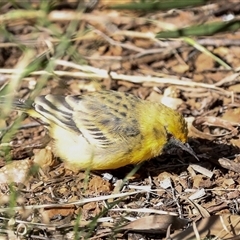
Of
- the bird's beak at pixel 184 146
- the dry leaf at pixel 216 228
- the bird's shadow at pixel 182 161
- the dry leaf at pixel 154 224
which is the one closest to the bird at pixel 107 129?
the bird's beak at pixel 184 146

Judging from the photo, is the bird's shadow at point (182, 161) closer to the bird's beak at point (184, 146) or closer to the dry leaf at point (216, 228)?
the bird's beak at point (184, 146)

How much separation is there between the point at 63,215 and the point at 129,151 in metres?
0.82

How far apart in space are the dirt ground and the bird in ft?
0.77

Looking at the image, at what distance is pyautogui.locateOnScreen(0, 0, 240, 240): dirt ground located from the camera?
4906 mm

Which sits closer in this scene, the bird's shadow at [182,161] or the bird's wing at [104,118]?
the bird's wing at [104,118]

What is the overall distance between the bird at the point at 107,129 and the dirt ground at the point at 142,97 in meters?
0.23

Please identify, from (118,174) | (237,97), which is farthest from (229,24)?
(118,174)

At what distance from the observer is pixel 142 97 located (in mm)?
6980

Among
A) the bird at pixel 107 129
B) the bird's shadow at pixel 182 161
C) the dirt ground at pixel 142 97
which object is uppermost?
the bird at pixel 107 129

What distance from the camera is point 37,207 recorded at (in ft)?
16.0

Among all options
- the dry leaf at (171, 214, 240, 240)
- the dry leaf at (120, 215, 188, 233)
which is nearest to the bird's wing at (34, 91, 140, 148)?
the dry leaf at (120, 215, 188, 233)

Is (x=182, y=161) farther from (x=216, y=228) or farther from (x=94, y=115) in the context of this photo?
(x=216, y=228)

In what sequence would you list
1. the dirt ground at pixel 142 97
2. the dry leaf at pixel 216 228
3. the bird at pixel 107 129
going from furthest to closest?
1. the bird at pixel 107 129
2. the dirt ground at pixel 142 97
3. the dry leaf at pixel 216 228

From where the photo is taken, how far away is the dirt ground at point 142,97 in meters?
4.91
